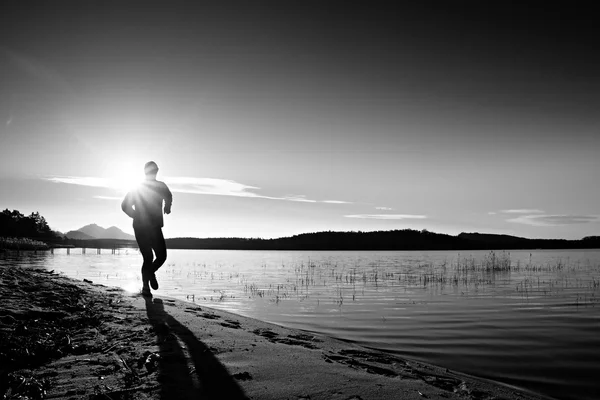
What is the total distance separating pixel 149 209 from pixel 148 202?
0.16 metres

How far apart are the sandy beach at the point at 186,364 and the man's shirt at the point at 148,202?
258cm

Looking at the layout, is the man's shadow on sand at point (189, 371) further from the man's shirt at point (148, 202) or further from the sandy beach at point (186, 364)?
the man's shirt at point (148, 202)

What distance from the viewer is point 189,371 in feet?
12.1

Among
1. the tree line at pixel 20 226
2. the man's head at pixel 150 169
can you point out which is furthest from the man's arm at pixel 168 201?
the tree line at pixel 20 226

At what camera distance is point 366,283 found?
63.8 ft

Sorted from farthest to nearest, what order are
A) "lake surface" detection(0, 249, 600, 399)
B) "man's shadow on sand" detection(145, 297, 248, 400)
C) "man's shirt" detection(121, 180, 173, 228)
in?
"man's shirt" detection(121, 180, 173, 228), "lake surface" detection(0, 249, 600, 399), "man's shadow on sand" detection(145, 297, 248, 400)

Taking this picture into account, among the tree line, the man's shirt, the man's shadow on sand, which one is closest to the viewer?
the man's shadow on sand

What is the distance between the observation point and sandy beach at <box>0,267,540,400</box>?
324 cm

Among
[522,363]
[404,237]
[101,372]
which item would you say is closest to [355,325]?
[522,363]

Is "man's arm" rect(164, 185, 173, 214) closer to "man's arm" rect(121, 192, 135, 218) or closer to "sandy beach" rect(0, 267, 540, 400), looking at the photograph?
"man's arm" rect(121, 192, 135, 218)

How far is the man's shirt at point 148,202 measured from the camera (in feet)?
28.7

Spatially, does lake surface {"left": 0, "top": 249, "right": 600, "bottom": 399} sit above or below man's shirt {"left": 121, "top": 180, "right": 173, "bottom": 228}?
below

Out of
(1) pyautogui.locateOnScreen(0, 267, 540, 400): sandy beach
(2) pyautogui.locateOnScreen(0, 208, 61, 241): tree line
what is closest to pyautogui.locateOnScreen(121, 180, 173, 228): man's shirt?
(1) pyautogui.locateOnScreen(0, 267, 540, 400): sandy beach

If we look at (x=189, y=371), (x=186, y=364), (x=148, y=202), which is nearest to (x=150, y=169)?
(x=148, y=202)
